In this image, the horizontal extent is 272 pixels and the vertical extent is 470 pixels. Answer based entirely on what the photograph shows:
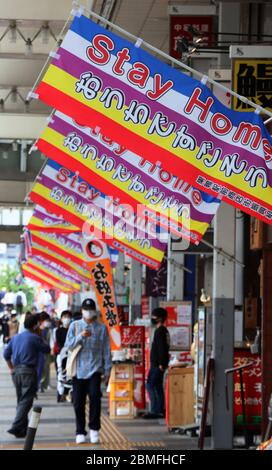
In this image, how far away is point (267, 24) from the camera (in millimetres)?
15406

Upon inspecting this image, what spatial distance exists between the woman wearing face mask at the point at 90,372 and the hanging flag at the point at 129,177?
1841 mm

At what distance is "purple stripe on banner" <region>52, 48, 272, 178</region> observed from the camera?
10547mm

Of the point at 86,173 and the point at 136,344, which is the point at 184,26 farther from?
the point at 136,344

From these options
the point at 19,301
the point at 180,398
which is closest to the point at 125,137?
the point at 180,398

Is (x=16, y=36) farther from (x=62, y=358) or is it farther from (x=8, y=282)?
(x=8, y=282)

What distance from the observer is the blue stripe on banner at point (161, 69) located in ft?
34.4

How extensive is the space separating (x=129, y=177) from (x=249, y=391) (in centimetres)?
337

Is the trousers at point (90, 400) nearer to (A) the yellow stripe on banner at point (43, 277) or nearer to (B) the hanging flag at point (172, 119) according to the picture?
(B) the hanging flag at point (172, 119)

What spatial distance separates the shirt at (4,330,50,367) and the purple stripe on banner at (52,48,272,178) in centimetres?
639

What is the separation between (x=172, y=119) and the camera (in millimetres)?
10648

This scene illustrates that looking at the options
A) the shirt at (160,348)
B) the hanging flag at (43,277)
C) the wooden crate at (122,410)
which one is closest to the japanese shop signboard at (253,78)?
the shirt at (160,348)

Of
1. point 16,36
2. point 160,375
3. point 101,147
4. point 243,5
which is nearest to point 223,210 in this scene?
point 101,147

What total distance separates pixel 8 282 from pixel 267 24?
9430 cm

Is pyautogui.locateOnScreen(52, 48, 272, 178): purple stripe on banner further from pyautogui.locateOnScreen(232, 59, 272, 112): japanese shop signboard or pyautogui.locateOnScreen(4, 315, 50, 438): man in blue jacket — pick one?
pyautogui.locateOnScreen(4, 315, 50, 438): man in blue jacket
